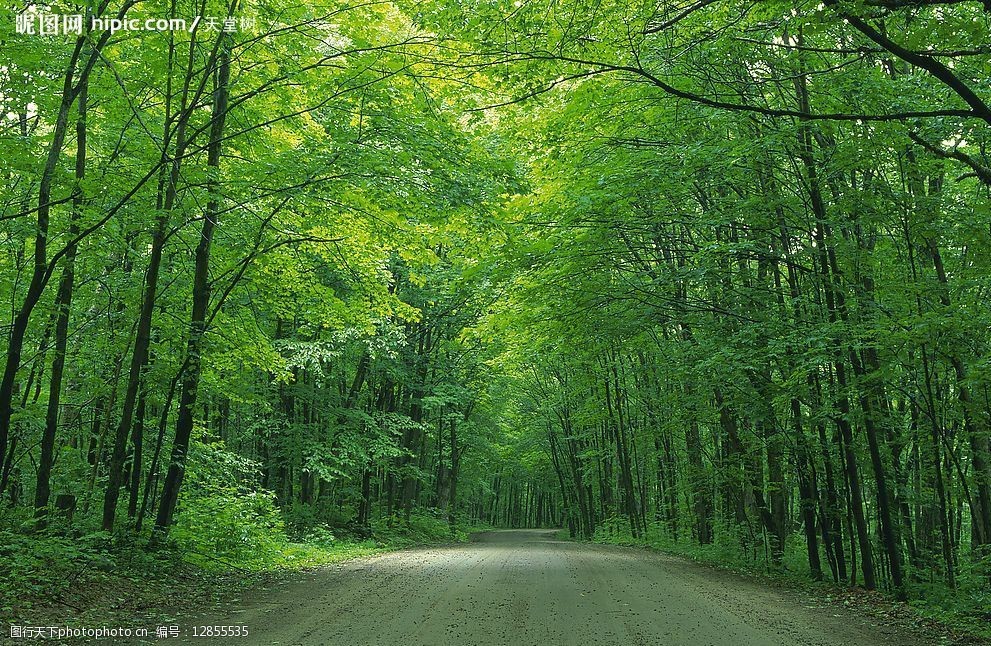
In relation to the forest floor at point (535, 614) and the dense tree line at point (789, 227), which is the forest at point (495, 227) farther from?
the forest floor at point (535, 614)

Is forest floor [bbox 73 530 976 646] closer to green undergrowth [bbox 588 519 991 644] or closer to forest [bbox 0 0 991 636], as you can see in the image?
green undergrowth [bbox 588 519 991 644]

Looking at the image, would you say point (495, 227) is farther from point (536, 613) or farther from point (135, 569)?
point (135, 569)

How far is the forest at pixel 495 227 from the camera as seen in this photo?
7.74m

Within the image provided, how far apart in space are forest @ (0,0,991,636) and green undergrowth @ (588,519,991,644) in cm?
11

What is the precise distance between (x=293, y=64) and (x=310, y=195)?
1994 mm

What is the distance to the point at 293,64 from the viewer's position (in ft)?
32.2

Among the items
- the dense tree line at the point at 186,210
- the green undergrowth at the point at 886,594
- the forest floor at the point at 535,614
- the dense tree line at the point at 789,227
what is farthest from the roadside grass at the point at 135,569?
the green undergrowth at the point at 886,594

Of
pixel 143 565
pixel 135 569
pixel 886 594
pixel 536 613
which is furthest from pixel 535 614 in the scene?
pixel 886 594

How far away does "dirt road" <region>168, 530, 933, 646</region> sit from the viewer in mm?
6094

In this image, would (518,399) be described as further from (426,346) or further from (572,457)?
(426,346)

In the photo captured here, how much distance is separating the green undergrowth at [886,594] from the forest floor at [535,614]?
1.16 ft

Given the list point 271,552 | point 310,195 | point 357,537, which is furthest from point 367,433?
point 310,195

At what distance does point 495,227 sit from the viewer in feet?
36.7

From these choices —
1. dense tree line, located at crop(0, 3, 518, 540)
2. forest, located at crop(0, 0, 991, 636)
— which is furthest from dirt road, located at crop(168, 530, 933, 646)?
dense tree line, located at crop(0, 3, 518, 540)
